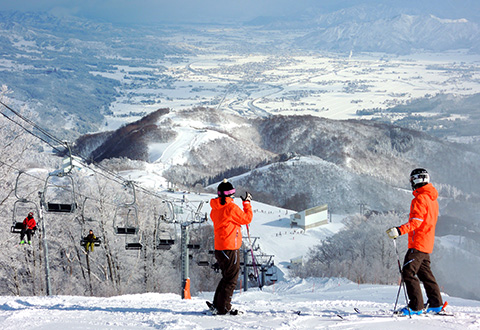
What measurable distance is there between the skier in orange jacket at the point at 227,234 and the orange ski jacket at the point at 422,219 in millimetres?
2521

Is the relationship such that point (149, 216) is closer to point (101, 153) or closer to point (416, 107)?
point (101, 153)

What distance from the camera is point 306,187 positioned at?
71500 mm

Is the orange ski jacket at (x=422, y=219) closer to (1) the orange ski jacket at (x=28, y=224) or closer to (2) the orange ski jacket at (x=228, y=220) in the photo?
(2) the orange ski jacket at (x=228, y=220)

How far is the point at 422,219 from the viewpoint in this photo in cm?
802

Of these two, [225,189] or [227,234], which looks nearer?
[225,189]

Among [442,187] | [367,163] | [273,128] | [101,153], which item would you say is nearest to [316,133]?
[273,128]

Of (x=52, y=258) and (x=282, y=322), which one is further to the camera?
(x=52, y=258)

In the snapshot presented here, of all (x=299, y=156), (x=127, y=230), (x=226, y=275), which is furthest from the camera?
(x=299, y=156)

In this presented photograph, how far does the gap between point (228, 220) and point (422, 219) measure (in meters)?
3.03

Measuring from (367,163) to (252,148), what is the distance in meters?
22.6

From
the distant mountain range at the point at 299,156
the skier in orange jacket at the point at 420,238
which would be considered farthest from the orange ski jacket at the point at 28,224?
the distant mountain range at the point at 299,156

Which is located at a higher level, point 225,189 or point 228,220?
point 225,189

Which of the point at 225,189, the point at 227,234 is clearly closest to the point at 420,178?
the point at 225,189

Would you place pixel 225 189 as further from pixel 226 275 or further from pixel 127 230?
pixel 127 230
